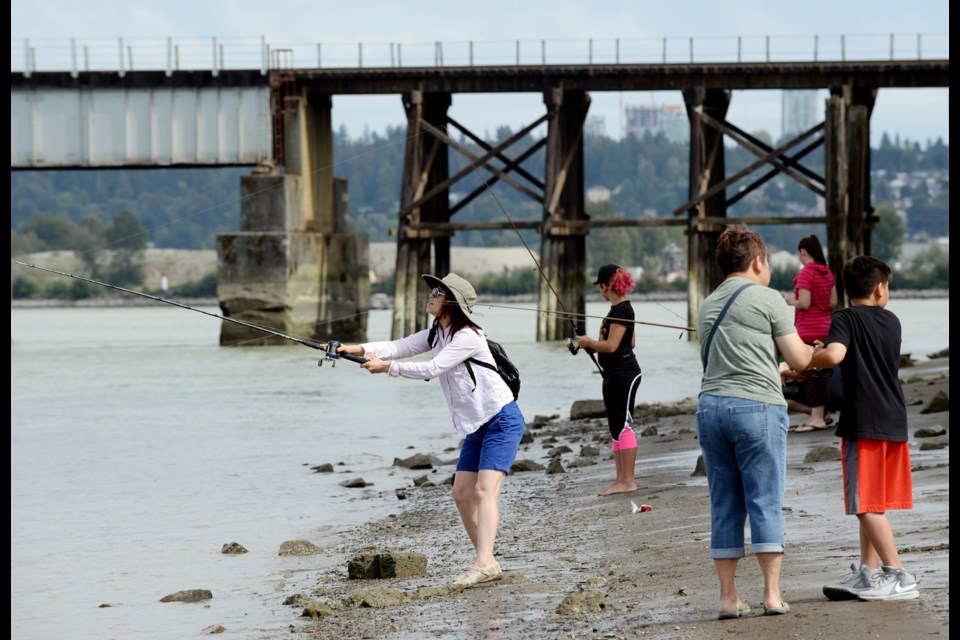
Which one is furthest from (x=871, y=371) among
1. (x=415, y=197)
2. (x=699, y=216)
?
(x=415, y=197)

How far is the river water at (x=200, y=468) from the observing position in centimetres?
844

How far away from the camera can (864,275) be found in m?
6.49

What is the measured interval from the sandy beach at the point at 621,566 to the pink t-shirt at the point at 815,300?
33.2 inches

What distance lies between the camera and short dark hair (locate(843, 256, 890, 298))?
255 inches

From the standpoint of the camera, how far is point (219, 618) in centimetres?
767

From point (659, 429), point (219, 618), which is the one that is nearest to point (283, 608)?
point (219, 618)

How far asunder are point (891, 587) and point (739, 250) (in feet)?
4.82

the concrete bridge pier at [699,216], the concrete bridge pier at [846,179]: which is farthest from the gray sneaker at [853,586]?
the concrete bridge pier at [699,216]

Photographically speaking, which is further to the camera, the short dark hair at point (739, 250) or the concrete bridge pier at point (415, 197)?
the concrete bridge pier at point (415, 197)

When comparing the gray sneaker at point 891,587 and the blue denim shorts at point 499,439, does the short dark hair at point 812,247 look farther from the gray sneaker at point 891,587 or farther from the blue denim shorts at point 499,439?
the gray sneaker at point 891,587

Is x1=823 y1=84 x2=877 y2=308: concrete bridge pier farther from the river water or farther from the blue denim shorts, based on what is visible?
the blue denim shorts

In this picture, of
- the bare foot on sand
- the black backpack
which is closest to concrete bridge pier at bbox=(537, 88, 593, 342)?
the bare foot on sand

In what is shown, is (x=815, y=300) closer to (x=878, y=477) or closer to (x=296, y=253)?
(x=878, y=477)

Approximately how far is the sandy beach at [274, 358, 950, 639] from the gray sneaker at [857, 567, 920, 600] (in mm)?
47
